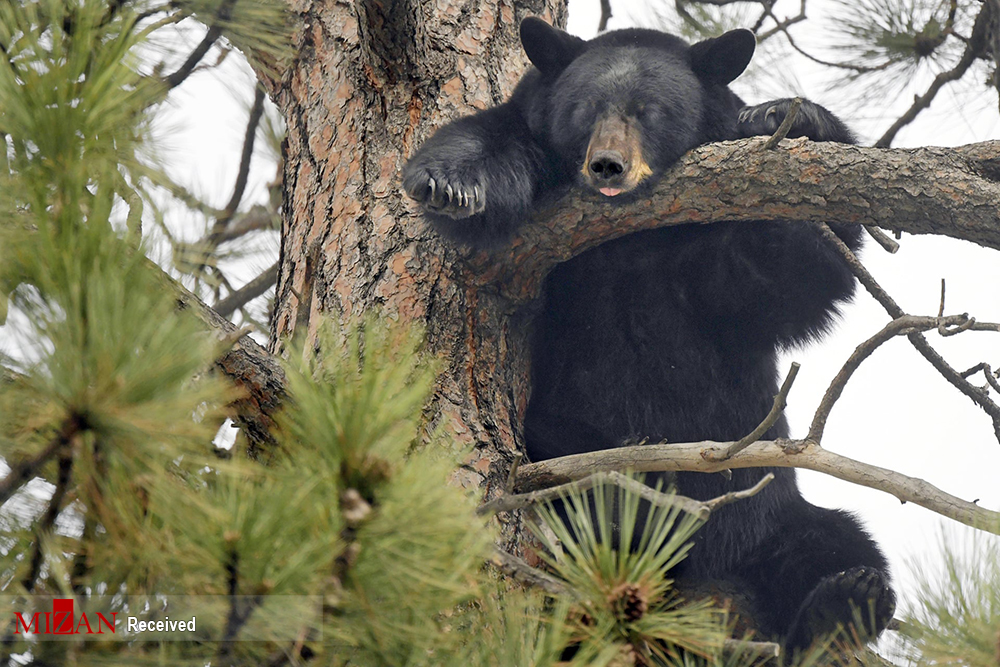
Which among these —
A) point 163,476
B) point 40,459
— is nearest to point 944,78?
point 163,476

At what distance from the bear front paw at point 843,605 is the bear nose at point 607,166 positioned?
1.57 m

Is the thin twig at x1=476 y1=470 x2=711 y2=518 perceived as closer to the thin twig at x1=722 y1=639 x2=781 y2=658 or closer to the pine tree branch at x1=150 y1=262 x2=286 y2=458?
the thin twig at x1=722 y1=639 x2=781 y2=658

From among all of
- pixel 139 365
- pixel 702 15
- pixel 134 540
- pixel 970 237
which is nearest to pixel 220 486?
pixel 134 540

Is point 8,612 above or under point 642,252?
under

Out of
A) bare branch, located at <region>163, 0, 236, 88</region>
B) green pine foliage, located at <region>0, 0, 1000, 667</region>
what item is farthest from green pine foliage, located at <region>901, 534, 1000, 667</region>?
bare branch, located at <region>163, 0, 236, 88</region>

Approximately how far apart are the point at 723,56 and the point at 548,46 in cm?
71

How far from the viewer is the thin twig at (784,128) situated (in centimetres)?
240

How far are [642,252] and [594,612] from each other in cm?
211

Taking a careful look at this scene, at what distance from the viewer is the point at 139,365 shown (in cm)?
128

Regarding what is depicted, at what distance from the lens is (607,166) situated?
295cm

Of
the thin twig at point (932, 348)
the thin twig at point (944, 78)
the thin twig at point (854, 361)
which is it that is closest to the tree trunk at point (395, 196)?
the thin twig at point (854, 361)

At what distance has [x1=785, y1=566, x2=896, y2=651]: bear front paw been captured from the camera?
10.2 ft

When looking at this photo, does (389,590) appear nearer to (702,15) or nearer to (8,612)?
(8,612)

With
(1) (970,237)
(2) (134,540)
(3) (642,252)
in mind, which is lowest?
(2) (134,540)
